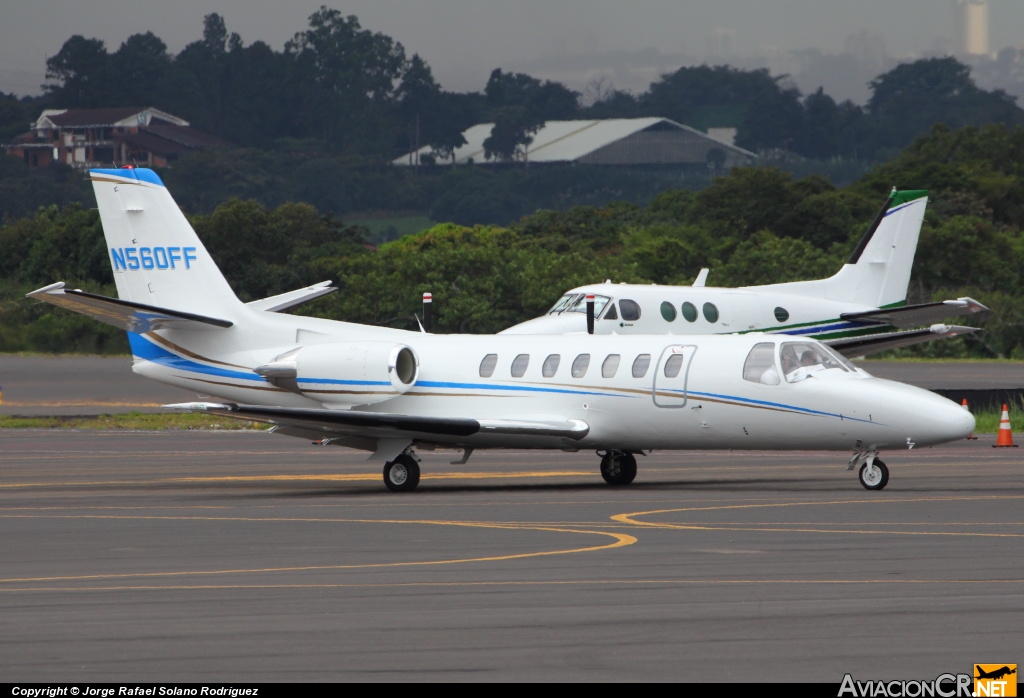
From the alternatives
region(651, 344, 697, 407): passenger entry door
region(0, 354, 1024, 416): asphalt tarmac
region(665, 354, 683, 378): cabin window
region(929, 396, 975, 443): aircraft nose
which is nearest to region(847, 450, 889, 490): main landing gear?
region(929, 396, 975, 443): aircraft nose

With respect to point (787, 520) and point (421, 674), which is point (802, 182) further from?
point (421, 674)

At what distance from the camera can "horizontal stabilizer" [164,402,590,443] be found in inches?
832

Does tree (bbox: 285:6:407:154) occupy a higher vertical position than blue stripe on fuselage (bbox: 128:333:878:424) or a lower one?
higher

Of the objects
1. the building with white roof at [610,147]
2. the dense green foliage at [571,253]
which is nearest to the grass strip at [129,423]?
the dense green foliage at [571,253]

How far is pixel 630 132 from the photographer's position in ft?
593

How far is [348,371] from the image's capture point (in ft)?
75.3

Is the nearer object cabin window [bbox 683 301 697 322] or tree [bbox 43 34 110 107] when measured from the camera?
cabin window [bbox 683 301 697 322]

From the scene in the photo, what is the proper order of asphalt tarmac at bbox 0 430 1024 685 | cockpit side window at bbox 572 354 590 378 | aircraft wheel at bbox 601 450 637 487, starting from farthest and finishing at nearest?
1. aircraft wheel at bbox 601 450 637 487
2. cockpit side window at bbox 572 354 590 378
3. asphalt tarmac at bbox 0 430 1024 685

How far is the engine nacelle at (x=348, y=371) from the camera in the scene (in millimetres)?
22828

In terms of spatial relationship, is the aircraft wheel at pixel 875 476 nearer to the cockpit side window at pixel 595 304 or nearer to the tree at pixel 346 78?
the cockpit side window at pixel 595 304

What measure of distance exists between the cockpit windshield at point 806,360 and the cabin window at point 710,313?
12.5 meters

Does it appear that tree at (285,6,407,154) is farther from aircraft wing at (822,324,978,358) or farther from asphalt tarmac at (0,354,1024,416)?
aircraft wing at (822,324,978,358)

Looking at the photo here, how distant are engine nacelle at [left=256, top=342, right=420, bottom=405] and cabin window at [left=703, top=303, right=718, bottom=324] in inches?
463

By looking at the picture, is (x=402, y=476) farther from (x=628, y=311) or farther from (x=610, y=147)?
(x=610, y=147)
